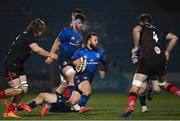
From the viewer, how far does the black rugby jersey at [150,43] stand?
1129 centimetres

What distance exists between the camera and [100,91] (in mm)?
23703

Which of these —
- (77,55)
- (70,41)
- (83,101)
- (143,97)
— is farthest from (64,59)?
(143,97)

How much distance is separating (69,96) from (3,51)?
515 inches

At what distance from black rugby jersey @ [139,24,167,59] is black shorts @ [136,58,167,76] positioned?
86 mm

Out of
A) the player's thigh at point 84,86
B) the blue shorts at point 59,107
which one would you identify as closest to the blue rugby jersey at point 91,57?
the player's thigh at point 84,86

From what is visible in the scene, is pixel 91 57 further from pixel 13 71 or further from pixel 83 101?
pixel 13 71

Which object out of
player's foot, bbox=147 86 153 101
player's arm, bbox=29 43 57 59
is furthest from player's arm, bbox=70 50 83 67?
player's foot, bbox=147 86 153 101

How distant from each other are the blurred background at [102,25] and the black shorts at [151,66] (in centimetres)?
1218

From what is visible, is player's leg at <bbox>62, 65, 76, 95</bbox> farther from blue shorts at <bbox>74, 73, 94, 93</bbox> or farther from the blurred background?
the blurred background

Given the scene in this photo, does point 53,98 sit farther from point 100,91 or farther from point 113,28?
point 113,28

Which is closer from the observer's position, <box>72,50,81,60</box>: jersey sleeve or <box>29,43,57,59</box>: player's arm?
<box>29,43,57,59</box>: player's arm

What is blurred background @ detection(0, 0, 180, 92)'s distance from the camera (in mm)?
23969

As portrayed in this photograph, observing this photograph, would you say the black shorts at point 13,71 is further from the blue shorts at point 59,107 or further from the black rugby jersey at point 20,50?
the blue shorts at point 59,107

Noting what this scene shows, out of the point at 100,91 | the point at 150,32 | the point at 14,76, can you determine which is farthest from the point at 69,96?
the point at 100,91
